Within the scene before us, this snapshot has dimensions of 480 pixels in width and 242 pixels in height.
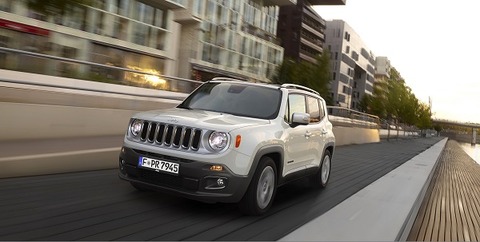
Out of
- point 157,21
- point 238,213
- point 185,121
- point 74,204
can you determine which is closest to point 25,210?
point 74,204

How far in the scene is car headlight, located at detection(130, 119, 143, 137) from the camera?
5.35 meters

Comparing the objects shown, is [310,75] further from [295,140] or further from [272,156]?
[272,156]

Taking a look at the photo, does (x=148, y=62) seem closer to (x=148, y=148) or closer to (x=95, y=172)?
(x=95, y=172)

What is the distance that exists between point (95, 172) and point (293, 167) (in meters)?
3.54

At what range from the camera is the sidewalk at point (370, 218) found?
4.81 metres

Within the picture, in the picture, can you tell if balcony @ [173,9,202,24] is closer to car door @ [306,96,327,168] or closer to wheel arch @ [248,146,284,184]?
car door @ [306,96,327,168]

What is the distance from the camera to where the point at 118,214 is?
4863mm

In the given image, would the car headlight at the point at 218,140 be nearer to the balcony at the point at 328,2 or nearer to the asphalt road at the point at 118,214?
the asphalt road at the point at 118,214

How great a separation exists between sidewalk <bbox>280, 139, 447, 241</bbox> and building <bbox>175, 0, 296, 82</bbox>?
91.4ft

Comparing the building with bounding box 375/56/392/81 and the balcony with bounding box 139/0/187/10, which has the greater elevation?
the building with bounding box 375/56/392/81

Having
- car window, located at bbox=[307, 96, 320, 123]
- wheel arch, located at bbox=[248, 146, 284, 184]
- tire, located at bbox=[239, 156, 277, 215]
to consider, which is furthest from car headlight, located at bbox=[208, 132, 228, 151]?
car window, located at bbox=[307, 96, 320, 123]

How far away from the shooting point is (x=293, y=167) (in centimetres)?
629

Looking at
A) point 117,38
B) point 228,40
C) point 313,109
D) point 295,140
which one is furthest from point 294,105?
point 228,40

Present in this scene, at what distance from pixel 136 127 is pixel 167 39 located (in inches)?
1116
